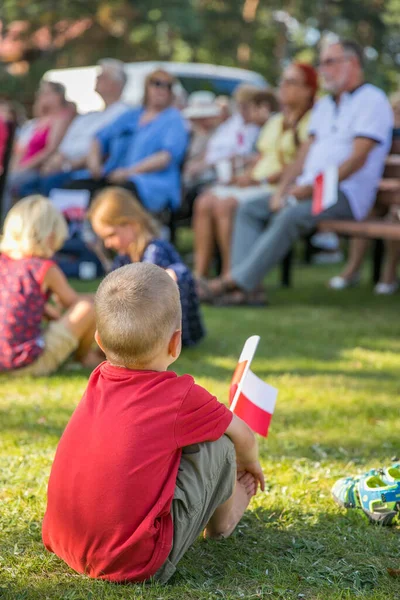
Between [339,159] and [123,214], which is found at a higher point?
[123,214]

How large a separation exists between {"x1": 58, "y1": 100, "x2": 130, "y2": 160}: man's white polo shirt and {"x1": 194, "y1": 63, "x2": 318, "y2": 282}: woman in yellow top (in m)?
1.83

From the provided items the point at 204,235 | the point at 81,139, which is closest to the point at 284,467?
the point at 204,235

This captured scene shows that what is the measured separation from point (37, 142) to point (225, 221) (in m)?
3.07

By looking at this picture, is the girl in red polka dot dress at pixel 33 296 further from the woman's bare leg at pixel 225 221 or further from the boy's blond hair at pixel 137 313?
the woman's bare leg at pixel 225 221

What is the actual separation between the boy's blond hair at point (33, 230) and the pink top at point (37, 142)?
17.1 ft

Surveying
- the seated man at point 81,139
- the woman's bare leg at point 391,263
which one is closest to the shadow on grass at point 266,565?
the woman's bare leg at point 391,263

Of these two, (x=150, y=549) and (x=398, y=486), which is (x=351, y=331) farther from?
(x=150, y=549)

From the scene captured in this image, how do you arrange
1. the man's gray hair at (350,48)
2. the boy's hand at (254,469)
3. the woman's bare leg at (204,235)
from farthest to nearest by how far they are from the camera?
the woman's bare leg at (204,235), the man's gray hair at (350,48), the boy's hand at (254,469)

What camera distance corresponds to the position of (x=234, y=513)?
8.70ft

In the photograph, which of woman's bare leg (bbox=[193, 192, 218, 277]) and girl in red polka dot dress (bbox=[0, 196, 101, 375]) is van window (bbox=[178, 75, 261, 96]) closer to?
woman's bare leg (bbox=[193, 192, 218, 277])

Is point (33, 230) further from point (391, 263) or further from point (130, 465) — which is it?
point (391, 263)

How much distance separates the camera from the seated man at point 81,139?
30.1ft

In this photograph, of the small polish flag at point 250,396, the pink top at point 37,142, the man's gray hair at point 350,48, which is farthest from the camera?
the pink top at point 37,142

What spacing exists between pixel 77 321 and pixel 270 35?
2494 cm
